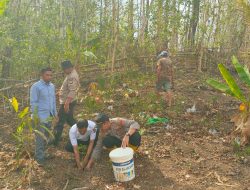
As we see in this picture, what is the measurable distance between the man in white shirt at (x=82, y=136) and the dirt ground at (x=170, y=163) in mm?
210

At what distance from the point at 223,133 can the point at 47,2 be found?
8415mm

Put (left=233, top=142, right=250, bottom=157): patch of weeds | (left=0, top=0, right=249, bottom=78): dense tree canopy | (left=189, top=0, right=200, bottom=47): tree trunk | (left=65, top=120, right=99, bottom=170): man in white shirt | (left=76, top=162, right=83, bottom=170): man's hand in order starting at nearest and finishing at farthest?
(left=65, top=120, right=99, bottom=170): man in white shirt, (left=76, top=162, right=83, bottom=170): man's hand, (left=233, top=142, right=250, bottom=157): patch of weeds, (left=0, top=0, right=249, bottom=78): dense tree canopy, (left=189, top=0, right=200, bottom=47): tree trunk

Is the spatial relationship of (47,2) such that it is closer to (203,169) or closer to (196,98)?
(196,98)

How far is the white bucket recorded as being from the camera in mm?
4742

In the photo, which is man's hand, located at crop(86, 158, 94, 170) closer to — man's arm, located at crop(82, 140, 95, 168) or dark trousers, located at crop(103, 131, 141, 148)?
man's arm, located at crop(82, 140, 95, 168)

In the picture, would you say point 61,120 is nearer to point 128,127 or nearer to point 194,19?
point 128,127

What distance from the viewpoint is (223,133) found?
6.79m

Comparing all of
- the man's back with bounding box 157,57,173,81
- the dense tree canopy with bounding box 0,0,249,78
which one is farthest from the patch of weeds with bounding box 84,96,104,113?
the man's back with bounding box 157,57,173,81

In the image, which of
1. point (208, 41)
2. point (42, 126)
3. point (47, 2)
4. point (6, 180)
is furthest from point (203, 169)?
point (47, 2)

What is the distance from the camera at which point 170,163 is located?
550 cm

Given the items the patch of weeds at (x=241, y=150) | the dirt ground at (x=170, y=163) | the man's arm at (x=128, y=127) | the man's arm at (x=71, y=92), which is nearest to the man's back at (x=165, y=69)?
the dirt ground at (x=170, y=163)

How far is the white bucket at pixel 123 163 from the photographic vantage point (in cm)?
474

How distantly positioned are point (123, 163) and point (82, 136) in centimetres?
109

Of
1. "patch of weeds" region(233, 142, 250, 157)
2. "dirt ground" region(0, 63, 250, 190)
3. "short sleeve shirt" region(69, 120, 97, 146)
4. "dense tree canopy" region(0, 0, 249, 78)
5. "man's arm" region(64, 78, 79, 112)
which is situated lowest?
"dirt ground" region(0, 63, 250, 190)
